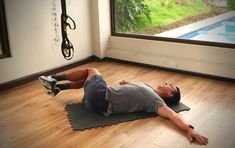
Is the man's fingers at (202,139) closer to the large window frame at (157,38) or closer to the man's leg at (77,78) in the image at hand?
the man's leg at (77,78)

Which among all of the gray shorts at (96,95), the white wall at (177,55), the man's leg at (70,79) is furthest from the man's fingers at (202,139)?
the white wall at (177,55)

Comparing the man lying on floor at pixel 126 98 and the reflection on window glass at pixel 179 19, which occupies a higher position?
the reflection on window glass at pixel 179 19

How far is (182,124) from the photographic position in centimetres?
249

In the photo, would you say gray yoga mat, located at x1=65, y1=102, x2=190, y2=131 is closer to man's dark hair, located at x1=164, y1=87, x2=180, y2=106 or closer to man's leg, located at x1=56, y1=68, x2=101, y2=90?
man's dark hair, located at x1=164, y1=87, x2=180, y2=106

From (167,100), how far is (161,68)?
4.42ft

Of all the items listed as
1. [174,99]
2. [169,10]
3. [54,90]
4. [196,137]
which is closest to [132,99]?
[174,99]

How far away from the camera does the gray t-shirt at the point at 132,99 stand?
8.98ft

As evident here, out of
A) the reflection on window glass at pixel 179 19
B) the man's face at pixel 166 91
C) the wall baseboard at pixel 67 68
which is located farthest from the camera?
the reflection on window glass at pixel 179 19

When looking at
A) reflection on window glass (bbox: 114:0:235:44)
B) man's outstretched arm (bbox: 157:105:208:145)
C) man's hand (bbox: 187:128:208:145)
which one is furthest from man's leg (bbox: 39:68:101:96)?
reflection on window glass (bbox: 114:0:235:44)

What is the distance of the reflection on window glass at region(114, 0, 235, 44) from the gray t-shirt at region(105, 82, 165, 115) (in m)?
1.55

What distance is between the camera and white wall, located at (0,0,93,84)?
3.52 meters

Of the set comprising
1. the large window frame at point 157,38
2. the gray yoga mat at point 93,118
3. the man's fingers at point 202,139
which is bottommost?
the man's fingers at point 202,139

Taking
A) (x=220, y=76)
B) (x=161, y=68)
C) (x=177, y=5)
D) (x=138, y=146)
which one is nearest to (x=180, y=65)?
(x=161, y=68)

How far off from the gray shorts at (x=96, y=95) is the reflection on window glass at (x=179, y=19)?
1.78 meters
